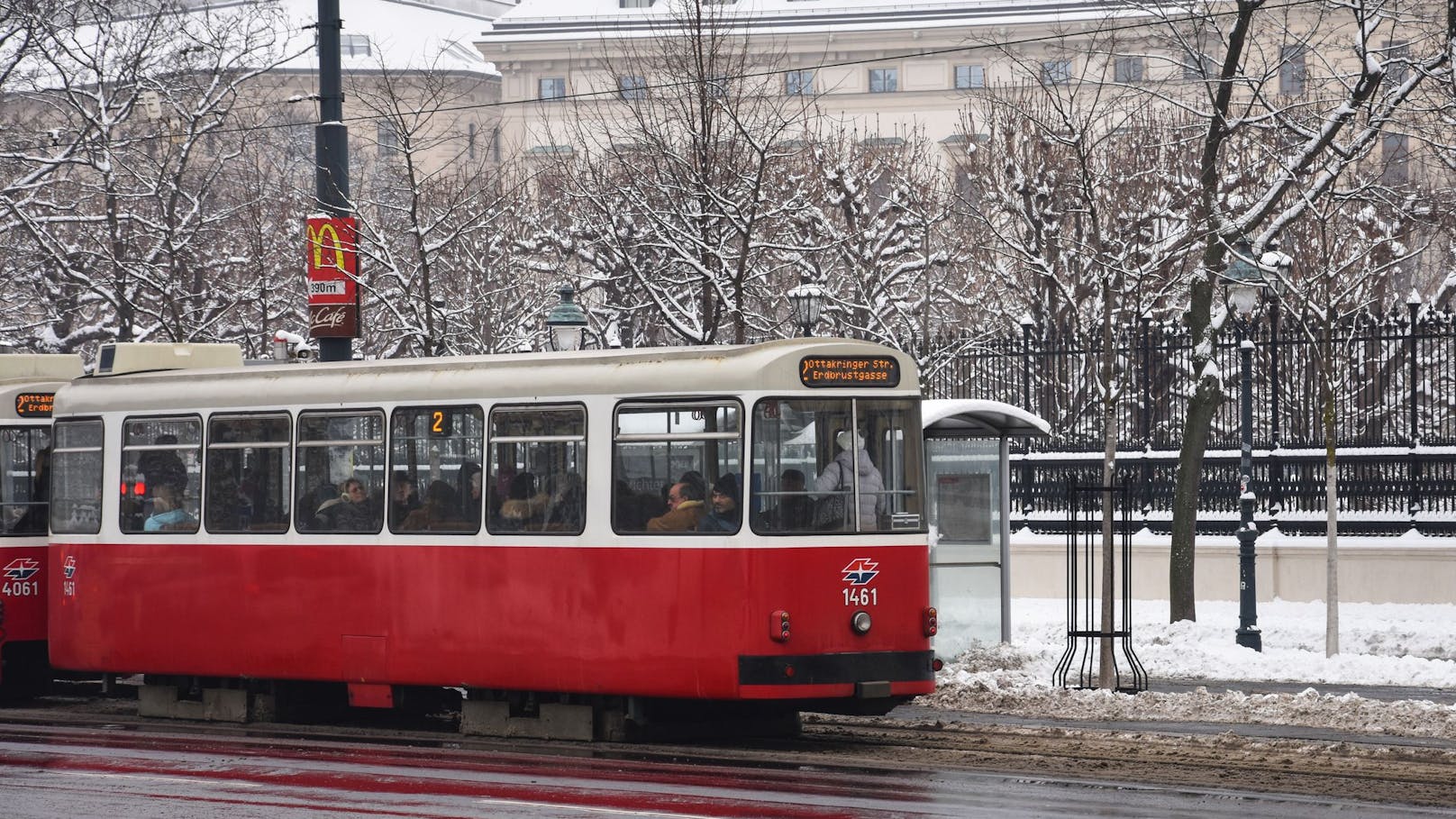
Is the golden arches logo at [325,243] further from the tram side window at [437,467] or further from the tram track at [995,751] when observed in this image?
the tram track at [995,751]

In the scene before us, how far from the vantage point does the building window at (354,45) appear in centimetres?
9443

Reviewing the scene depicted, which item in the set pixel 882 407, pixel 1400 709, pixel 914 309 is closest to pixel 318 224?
pixel 882 407

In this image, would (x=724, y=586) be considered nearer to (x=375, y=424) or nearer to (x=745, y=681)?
(x=745, y=681)

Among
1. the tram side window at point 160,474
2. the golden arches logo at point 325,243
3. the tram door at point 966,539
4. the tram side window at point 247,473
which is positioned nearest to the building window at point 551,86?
the golden arches logo at point 325,243

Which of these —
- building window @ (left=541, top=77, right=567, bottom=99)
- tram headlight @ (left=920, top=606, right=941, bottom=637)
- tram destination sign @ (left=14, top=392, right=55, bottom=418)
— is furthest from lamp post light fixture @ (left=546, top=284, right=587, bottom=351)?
building window @ (left=541, top=77, right=567, bottom=99)

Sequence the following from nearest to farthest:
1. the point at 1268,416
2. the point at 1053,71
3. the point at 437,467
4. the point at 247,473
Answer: the point at 437,467, the point at 247,473, the point at 1268,416, the point at 1053,71

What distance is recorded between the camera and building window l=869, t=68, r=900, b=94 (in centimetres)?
8606

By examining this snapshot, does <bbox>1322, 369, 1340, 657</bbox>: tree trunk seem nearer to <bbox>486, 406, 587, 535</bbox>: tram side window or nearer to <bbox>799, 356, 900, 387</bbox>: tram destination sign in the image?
<bbox>799, 356, 900, 387</bbox>: tram destination sign

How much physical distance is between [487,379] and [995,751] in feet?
15.7

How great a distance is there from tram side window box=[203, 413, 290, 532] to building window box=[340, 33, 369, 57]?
7913 centimetres

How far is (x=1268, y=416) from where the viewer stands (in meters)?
25.5

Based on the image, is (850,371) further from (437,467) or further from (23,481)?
(23,481)

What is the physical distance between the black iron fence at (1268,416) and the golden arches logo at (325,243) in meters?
8.21

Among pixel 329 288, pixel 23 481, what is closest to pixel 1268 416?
pixel 329 288
